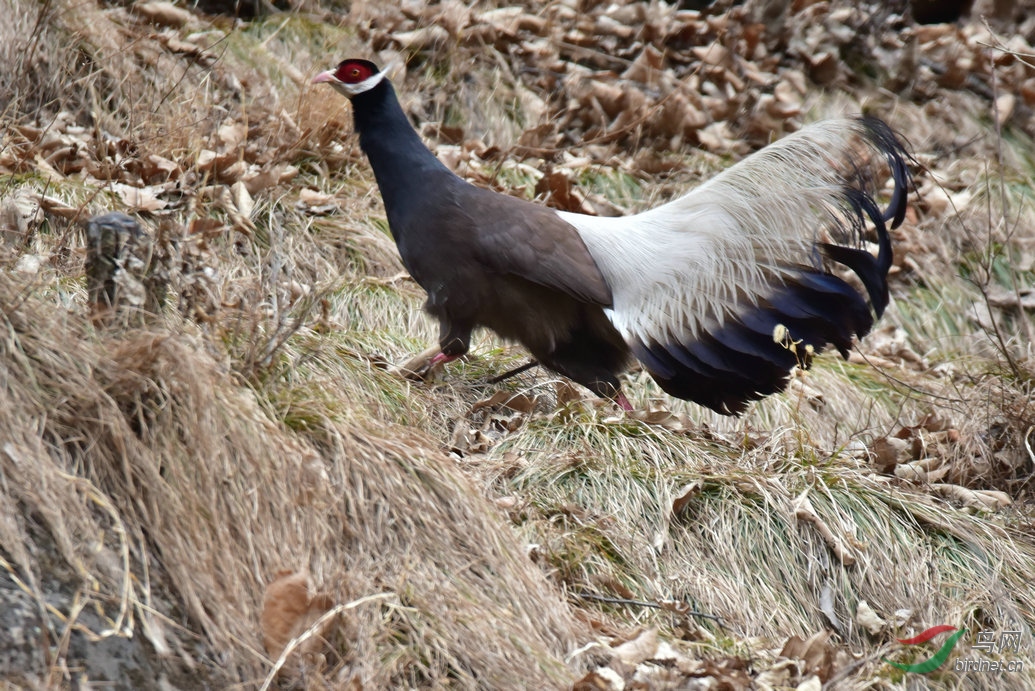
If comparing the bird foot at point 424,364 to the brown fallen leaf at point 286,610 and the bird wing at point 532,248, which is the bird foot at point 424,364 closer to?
the bird wing at point 532,248

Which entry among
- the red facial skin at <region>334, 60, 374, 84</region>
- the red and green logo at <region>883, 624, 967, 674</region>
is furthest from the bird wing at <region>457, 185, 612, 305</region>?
the red and green logo at <region>883, 624, 967, 674</region>

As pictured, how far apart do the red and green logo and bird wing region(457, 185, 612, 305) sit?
1.68 meters

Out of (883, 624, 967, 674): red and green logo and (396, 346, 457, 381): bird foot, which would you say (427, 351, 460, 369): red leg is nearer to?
(396, 346, 457, 381): bird foot

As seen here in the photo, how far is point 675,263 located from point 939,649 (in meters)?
1.76

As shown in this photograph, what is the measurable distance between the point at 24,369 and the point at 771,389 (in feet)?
8.70

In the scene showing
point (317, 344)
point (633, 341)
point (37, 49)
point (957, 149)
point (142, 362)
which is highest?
point (37, 49)

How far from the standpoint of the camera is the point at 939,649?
A: 339 centimetres

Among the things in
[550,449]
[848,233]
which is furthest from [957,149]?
[550,449]

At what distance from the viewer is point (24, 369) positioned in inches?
104

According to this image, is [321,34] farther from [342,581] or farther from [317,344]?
[342,581]

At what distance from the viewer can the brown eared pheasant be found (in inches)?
158

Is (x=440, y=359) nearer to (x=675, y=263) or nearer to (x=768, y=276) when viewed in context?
(x=675, y=263)

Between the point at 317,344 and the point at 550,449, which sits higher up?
the point at 317,344

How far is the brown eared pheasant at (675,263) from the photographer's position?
4.01m
